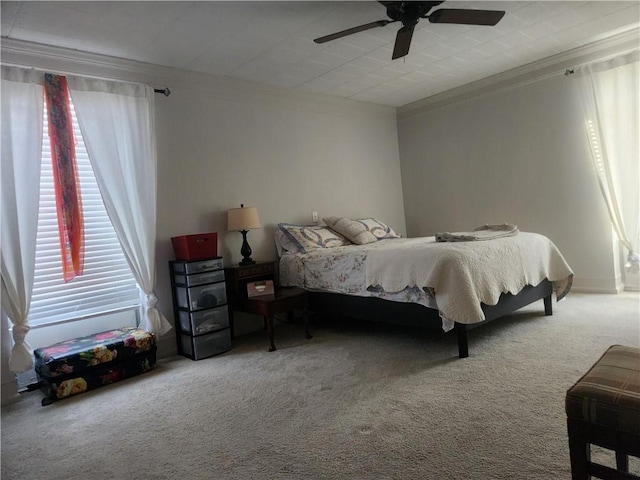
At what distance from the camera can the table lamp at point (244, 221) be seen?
376cm

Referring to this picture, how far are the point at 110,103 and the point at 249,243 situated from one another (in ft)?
5.60

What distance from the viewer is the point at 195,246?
338 centimetres

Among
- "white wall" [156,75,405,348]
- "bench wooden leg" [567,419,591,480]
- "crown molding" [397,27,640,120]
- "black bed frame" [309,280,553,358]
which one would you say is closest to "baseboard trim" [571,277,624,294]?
Answer: "black bed frame" [309,280,553,358]

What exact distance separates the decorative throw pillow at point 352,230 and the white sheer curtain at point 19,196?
2.70 metres

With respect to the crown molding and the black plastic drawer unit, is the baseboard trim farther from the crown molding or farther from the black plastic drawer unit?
the black plastic drawer unit

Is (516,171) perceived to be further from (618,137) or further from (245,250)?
(245,250)

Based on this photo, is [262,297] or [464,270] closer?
[464,270]

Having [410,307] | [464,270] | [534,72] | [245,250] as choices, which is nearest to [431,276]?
[464,270]

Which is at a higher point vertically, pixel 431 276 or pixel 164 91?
pixel 164 91

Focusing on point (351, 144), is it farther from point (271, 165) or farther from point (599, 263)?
point (599, 263)

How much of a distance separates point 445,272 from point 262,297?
1560 millimetres

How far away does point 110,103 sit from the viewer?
3256mm

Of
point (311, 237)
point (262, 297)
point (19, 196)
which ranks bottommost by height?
point (262, 297)

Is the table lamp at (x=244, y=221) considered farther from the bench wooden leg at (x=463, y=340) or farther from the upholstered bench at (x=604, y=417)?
the upholstered bench at (x=604, y=417)
